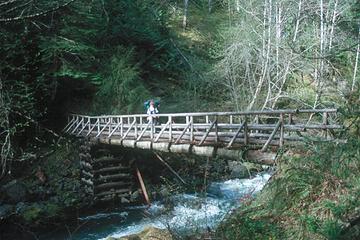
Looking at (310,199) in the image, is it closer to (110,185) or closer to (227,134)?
(227,134)

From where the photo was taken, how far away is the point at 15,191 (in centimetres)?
1597

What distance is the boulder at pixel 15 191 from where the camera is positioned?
15.7m

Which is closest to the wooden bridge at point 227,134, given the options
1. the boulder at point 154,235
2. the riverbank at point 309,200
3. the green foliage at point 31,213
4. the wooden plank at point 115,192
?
the riverbank at point 309,200

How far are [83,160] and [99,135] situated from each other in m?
1.56

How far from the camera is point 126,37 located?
2391 cm

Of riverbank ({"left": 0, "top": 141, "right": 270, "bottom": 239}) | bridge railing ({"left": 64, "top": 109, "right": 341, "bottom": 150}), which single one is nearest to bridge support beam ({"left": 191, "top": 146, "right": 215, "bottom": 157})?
bridge railing ({"left": 64, "top": 109, "right": 341, "bottom": 150})

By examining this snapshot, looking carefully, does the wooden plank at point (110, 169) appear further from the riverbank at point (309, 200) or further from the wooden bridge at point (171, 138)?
the riverbank at point (309, 200)

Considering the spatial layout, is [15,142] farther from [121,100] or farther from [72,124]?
[121,100]

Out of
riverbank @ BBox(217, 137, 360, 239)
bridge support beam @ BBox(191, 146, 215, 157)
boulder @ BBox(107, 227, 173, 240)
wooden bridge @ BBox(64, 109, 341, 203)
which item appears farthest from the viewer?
bridge support beam @ BBox(191, 146, 215, 157)

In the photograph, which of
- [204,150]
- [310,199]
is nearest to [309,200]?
[310,199]

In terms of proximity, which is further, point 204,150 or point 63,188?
point 63,188

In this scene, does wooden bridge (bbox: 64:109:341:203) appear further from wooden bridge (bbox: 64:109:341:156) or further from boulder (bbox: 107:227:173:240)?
boulder (bbox: 107:227:173:240)

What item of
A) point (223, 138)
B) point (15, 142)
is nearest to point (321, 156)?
point (223, 138)

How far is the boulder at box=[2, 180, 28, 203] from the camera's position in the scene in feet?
51.6
